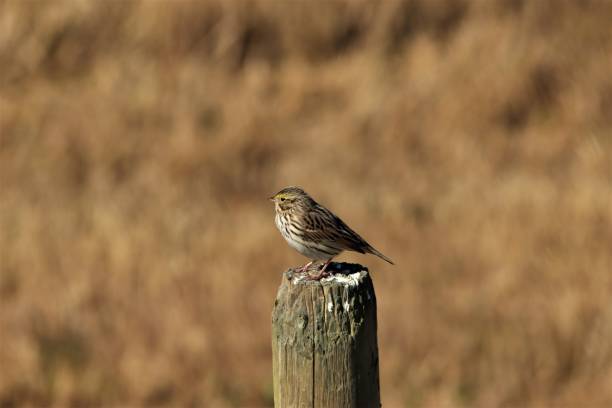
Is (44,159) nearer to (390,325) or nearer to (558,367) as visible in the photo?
(390,325)

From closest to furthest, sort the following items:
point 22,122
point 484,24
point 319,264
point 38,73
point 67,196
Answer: point 319,264 < point 67,196 < point 22,122 < point 38,73 < point 484,24

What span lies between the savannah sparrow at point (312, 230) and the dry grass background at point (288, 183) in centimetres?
523

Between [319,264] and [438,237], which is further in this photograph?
[438,237]

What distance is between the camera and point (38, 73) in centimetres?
1803

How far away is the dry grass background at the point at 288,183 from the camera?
11.0m

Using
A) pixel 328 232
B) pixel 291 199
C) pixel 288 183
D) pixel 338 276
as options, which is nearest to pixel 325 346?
pixel 338 276

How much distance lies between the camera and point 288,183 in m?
15.9

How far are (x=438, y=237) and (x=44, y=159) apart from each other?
235 inches

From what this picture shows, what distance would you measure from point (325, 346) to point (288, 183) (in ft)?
39.2

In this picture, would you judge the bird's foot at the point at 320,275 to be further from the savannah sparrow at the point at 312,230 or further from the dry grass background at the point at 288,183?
the dry grass background at the point at 288,183

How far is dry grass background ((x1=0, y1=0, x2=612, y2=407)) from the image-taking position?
11.0m

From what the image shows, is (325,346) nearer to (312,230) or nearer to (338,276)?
(338,276)

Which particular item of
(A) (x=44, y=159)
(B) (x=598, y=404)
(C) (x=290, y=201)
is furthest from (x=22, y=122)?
(C) (x=290, y=201)

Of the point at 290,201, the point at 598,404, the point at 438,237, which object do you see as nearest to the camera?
the point at 290,201
